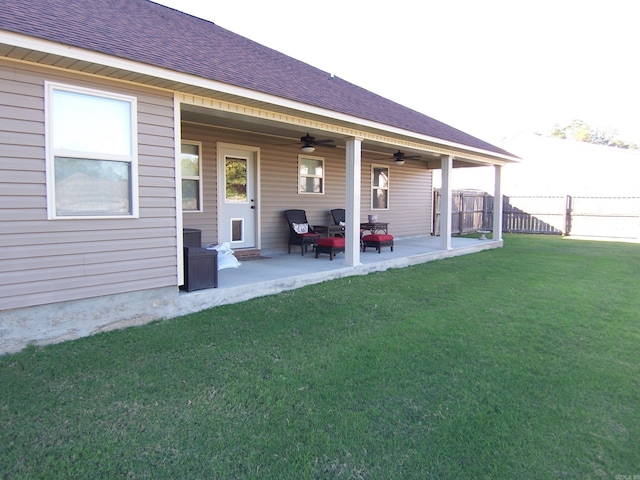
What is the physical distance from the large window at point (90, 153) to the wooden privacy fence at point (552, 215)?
38.1ft

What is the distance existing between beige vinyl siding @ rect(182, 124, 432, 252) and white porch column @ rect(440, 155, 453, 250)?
210 centimetres

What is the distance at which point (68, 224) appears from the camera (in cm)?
392

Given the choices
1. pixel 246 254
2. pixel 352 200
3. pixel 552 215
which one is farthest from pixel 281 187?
pixel 552 215

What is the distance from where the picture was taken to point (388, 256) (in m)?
8.66

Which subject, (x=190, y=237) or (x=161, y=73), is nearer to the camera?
(x=161, y=73)

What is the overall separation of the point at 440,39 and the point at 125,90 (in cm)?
2227

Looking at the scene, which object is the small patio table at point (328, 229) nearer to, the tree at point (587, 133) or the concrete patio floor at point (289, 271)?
the concrete patio floor at point (289, 271)

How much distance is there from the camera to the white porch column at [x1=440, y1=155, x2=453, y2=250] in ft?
31.9

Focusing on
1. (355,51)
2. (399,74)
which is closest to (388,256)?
(355,51)

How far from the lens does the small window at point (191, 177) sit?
7.34 m

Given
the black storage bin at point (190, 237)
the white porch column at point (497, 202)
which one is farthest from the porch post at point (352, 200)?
A: the white porch column at point (497, 202)

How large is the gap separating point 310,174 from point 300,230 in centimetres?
152

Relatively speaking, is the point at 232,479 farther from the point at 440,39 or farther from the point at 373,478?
the point at 440,39

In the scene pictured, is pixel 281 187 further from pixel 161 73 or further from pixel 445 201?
pixel 161 73
